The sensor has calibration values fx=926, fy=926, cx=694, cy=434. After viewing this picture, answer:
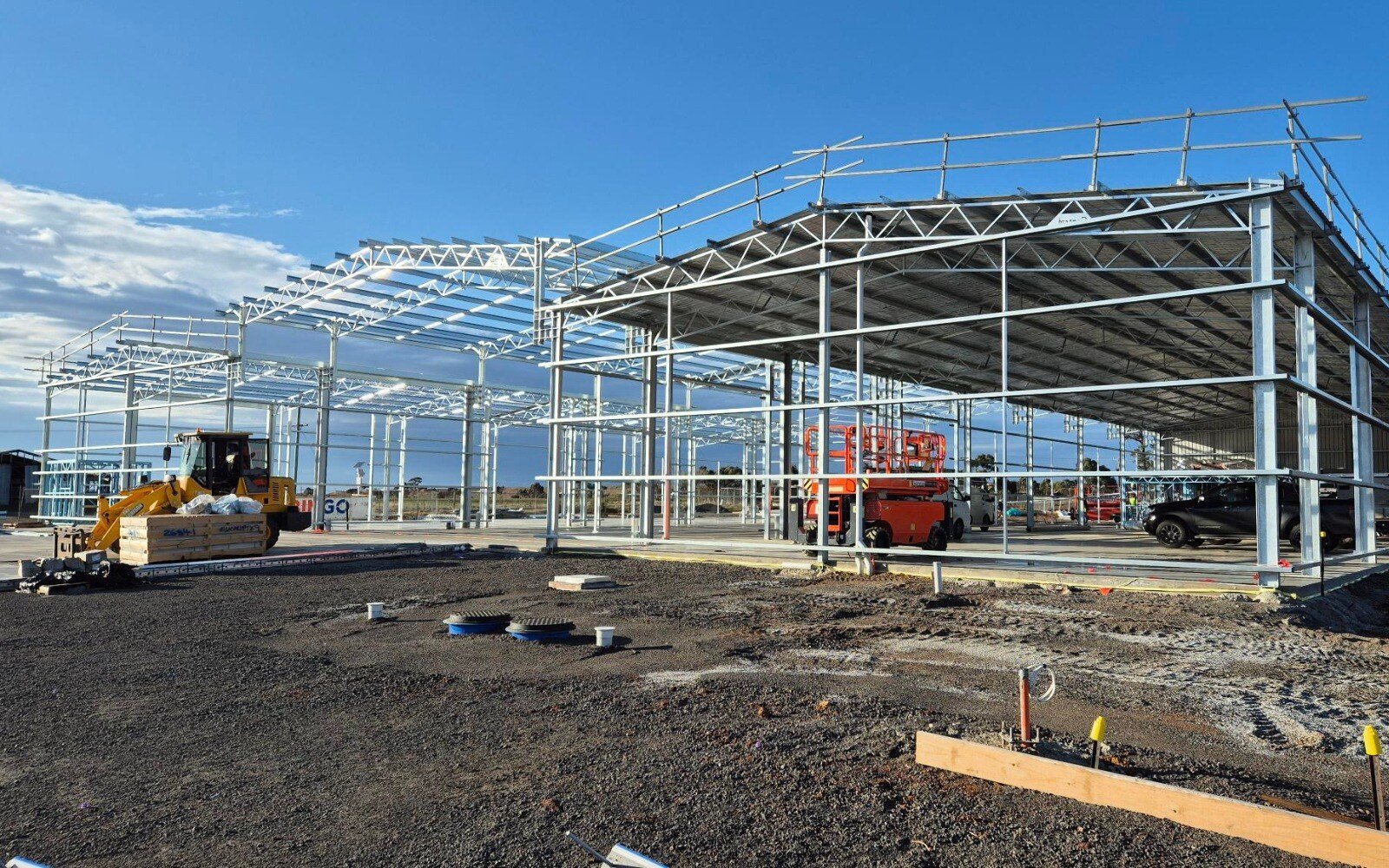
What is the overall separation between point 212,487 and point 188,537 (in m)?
2.76

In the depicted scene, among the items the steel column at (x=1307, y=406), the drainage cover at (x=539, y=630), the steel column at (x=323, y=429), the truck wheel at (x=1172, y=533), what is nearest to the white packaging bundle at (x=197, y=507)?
the steel column at (x=323, y=429)

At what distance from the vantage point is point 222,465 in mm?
19438

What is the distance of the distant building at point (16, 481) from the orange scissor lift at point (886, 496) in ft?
122

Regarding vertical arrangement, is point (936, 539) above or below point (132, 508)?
below

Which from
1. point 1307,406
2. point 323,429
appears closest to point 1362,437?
point 1307,406

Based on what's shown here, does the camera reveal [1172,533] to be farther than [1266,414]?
Yes

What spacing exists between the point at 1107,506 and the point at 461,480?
3269cm

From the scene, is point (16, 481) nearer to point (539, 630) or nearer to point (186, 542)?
point (186, 542)

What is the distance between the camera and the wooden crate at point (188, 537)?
1617 cm

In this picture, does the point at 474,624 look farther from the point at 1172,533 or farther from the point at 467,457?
the point at 467,457

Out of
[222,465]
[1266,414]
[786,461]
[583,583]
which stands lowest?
[583,583]

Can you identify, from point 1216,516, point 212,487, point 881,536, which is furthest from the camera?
point 1216,516

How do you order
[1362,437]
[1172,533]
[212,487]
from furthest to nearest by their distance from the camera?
[1172,533] → [212,487] → [1362,437]

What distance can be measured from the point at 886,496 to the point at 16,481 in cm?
4062
